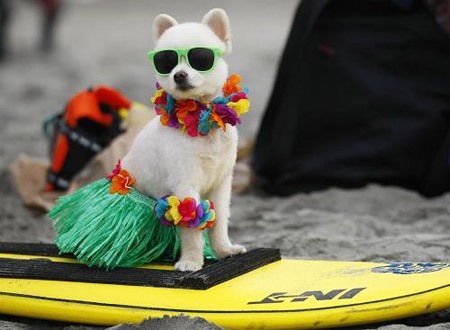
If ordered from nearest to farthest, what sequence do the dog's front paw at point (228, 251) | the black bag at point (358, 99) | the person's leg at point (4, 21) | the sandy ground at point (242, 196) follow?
the dog's front paw at point (228, 251) → the sandy ground at point (242, 196) → the black bag at point (358, 99) → the person's leg at point (4, 21)

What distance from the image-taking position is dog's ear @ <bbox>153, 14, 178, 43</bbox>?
6.61ft

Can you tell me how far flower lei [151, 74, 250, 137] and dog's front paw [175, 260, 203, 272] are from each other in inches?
12.8

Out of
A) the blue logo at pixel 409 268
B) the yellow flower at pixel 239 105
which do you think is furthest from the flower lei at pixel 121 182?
the blue logo at pixel 409 268

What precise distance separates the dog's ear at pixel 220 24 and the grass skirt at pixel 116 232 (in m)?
0.47

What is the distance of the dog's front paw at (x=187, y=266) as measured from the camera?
1.96 m

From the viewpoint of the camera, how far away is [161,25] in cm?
203

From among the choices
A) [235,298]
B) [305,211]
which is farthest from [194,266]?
[305,211]

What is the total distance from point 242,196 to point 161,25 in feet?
4.77

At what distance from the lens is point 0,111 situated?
4.92 m

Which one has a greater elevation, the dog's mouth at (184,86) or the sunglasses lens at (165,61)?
the sunglasses lens at (165,61)

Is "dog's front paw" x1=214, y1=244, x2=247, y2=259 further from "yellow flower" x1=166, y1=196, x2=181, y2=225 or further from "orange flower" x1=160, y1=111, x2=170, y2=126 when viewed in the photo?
"orange flower" x1=160, y1=111, x2=170, y2=126

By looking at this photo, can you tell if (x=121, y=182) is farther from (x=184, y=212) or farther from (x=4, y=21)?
(x=4, y=21)

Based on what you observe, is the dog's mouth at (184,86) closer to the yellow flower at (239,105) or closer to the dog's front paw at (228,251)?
the yellow flower at (239,105)

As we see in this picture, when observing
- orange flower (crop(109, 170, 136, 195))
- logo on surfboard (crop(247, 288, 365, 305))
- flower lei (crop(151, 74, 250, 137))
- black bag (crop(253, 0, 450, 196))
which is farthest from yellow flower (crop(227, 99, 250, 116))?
black bag (crop(253, 0, 450, 196))
